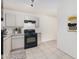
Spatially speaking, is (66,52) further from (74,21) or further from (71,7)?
(71,7)

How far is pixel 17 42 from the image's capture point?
573 centimetres

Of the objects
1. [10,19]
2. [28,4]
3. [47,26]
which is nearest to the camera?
[28,4]

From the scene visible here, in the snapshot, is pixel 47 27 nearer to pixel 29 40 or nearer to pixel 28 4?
pixel 29 40

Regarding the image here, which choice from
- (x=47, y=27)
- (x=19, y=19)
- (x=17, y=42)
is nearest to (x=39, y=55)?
(x=17, y=42)

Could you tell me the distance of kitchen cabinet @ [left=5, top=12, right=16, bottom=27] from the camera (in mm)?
6055

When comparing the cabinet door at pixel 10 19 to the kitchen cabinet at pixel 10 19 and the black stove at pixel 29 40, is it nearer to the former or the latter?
the kitchen cabinet at pixel 10 19

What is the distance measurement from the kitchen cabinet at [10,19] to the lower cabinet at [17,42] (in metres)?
1.05

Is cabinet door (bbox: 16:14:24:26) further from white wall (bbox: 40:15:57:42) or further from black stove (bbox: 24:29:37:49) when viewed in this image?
white wall (bbox: 40:15:57:42)

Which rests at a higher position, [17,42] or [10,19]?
[10,19]

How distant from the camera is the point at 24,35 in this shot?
6.09m

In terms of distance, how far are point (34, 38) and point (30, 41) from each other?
355mm

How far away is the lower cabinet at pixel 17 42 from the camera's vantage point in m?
5.59

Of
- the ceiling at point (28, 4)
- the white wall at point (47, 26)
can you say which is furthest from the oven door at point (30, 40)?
the ceiling at point (28, 4)

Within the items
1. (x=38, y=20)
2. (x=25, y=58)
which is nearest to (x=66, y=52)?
(x=25, y=58)
